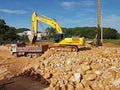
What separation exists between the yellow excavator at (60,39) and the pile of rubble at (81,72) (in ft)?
14.1

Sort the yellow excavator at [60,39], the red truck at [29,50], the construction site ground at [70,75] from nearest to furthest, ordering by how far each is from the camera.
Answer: the construction site ground at [70,75] < the yellow excavator at [60,39] < the red truck at [29,50]

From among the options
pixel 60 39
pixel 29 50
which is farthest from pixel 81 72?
pixel 29 50

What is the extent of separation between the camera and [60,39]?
25938mm

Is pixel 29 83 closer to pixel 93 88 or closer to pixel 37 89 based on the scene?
pixel 37 89

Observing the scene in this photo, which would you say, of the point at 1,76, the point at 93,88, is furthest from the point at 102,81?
the point at 1,76

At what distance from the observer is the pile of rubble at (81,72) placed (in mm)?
15484

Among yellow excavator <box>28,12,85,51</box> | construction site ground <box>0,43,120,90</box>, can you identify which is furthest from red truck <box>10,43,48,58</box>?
construction site ground <box>0,43,120,90</box>

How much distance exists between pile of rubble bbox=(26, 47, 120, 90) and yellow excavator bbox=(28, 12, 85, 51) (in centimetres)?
429

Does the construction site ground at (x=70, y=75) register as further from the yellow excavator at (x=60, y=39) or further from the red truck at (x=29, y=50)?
the red truck at (x=29, y=50)

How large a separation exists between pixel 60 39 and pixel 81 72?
9.51 m

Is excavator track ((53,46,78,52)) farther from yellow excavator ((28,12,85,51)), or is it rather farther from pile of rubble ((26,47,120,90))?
pile of rubble ((26,47,120,90))

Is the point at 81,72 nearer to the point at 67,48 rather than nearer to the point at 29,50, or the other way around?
the point at 67,48

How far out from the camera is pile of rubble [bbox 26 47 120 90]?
50.8 ft

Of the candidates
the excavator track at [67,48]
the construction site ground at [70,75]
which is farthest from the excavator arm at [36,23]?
the construction site ground at [70,75]
